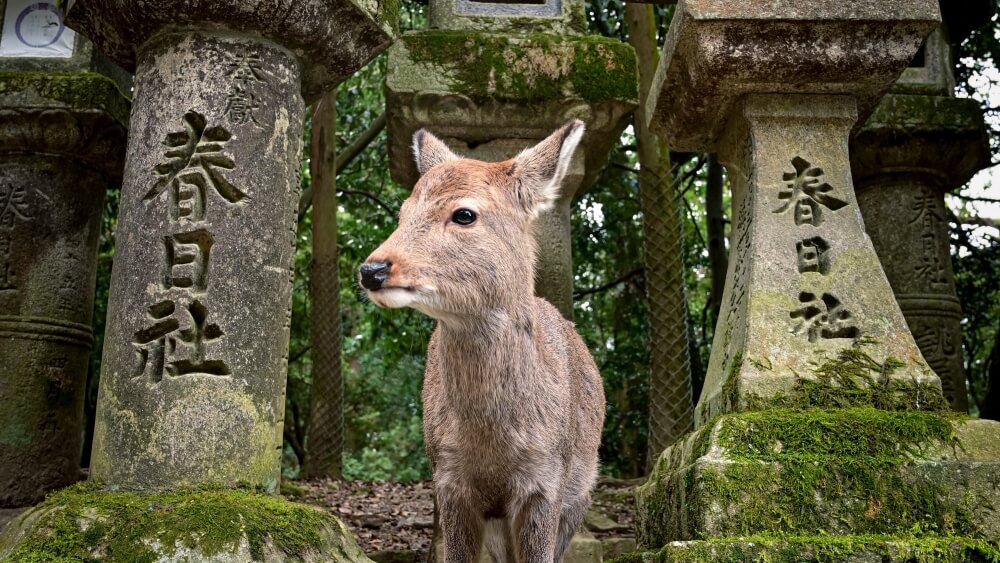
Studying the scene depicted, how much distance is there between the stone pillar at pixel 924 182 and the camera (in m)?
6.23

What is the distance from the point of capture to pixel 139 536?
3.16 m

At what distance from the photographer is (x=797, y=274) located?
12.6ft

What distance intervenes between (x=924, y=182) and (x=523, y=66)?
3293 mm

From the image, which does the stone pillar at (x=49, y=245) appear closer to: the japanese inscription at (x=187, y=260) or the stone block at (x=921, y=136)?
the japanese inscription at (x=187, y=260)

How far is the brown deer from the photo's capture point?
3.32 metres

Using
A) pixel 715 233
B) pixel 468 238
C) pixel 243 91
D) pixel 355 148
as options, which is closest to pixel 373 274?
pixel 468 238

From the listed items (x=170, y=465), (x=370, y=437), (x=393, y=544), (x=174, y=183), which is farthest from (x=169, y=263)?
(x=370, y=437)

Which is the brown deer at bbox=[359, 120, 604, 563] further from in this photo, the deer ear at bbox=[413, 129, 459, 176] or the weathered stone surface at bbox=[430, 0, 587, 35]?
the weathered stone surface at bbox=[430, 0, 587, 35]

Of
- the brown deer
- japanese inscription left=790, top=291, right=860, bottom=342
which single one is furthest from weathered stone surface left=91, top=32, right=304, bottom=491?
japanese inscription left=790, top=291, right=860, bottom=342

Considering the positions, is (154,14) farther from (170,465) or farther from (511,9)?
(511,9)

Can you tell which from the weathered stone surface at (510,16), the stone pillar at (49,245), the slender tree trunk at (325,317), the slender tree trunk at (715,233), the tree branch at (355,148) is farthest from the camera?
the tree branch at (355,148)

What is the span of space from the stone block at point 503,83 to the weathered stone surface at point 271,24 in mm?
757

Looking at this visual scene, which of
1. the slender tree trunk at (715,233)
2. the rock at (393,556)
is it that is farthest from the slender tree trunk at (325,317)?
the rock at (393,556)

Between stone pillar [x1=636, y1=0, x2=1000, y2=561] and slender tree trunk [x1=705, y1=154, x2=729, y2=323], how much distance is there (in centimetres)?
539
